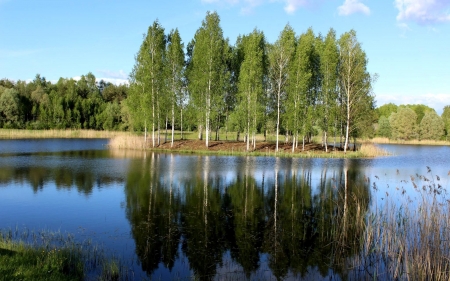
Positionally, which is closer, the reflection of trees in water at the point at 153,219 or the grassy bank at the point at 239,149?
the reflection of trees in water at the point at 153,219

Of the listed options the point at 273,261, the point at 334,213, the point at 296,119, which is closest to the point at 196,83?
the point at 296,119

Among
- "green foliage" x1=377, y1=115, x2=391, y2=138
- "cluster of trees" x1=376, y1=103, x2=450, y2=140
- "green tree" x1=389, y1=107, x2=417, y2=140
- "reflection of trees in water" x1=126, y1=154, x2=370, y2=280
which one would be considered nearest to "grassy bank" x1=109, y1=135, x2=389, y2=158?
"reflection of trees in water" x1=126, y1=154, x2=370, y2=280

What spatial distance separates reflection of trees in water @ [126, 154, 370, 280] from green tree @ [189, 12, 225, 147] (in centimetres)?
2305

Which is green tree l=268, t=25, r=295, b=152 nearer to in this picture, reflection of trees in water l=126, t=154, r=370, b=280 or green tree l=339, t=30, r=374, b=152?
green tree l=339, t=30, r=374, b=152

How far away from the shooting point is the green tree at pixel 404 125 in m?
83.2

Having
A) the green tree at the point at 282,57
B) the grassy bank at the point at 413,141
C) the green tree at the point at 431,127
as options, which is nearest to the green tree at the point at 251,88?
the green tree at the point at 282,57

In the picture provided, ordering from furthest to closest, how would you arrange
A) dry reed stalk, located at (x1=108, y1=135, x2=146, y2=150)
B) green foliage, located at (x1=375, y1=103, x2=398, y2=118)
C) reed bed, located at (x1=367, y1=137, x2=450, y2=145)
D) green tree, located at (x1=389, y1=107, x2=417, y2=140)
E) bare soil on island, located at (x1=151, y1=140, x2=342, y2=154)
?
green foliage, located at (x1=375, y1=103, x2=398, y2=118), green tree, located at (x1=389, y1=107, x2=417, y2=140), reed bed, located at (x1=367, y1=137, x2=450, y2=145), dry reed stalk, located at (x1=108, y1=135, x2=146, y2=150), bare soil on island, located at (x1=151, y1=140, x2=342, y2=154)

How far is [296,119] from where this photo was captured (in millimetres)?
43094

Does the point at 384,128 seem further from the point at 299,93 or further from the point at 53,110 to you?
the point at 53,110

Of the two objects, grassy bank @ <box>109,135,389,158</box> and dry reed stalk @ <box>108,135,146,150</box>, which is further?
dry reed stalk @ <box>108,135,146,150</box>

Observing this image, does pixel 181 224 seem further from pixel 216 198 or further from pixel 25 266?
pixel 25 266

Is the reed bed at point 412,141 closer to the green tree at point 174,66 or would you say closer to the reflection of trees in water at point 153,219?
the green tree at point 174,66

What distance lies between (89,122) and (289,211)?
278 ft

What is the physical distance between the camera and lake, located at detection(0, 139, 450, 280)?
33.4 feet
